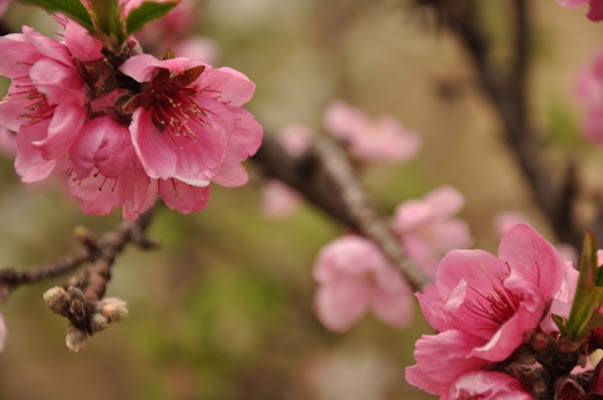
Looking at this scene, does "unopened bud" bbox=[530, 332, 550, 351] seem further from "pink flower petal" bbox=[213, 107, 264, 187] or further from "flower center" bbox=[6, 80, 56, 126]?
"flower center" bbox=[6, 80, 56, 126]

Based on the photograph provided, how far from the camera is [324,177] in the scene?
0.88 meters

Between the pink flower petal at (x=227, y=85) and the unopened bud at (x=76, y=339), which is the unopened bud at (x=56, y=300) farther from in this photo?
the pink flower petal at (x=227, y=85)

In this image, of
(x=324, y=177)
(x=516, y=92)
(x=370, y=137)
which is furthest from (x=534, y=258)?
(x=516, y=92)

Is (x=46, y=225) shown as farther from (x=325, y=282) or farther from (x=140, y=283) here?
(x=325, y=282)

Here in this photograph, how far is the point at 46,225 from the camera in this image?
5.96ft

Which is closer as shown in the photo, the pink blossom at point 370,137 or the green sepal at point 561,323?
the green sepal at point 561,323

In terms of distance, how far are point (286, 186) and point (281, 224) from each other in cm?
83

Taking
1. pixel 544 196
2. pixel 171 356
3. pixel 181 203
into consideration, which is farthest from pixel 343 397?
pixel 181 203

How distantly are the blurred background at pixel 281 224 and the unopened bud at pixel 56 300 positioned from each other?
Answer: 2.49ft

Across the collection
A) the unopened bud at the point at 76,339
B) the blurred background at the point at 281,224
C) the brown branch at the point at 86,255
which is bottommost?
the blurred background at the point at 281,224

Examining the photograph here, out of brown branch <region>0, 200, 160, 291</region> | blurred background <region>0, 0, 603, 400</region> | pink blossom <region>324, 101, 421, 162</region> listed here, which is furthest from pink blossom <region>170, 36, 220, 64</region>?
brown branch <region>0, 200, 160, 291</region>

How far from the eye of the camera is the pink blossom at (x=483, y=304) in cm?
36

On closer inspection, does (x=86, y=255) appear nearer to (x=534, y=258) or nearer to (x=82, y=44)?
(x=82, y=44)

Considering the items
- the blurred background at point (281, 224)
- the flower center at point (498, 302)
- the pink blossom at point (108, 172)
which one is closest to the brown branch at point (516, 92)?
the blurred background at point (281, 224)
